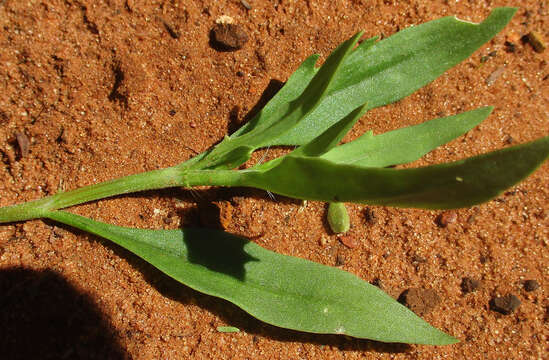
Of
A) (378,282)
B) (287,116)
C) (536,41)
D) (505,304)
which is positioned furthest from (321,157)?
(536,41)

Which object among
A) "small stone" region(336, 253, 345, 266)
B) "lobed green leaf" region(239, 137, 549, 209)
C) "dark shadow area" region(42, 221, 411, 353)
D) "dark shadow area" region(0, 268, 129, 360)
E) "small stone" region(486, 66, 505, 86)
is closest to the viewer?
"lobed green leaf" region(239, 137, 549, 209)

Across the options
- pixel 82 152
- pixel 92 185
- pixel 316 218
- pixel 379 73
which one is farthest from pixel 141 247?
pixel 379 73

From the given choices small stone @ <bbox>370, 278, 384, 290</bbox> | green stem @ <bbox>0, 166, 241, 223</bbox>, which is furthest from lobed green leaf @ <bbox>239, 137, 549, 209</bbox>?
small stone @ <bbox>370, 278, 384, 290</bbox>

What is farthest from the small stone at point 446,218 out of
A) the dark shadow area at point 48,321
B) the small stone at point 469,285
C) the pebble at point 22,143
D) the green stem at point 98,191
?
the pebble at point 22,143

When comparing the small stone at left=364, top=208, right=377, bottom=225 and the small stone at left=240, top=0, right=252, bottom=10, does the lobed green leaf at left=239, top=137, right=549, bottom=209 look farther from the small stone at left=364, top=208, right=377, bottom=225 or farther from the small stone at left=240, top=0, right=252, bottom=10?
the small stone at left=240, top=0, right=252, bottom=10

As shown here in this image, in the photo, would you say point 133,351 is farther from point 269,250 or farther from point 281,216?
point 281,216

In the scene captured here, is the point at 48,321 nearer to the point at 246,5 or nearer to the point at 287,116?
the point at 287,116
